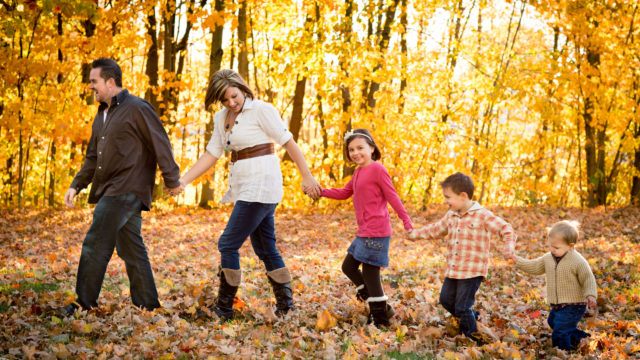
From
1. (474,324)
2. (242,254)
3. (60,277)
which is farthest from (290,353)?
(242,254)

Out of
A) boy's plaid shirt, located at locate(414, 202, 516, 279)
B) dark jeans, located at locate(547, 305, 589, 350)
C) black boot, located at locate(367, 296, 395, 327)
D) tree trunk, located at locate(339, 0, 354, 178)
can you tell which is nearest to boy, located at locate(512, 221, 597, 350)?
dark jeans, located at locate(547, 305, 589, 350)

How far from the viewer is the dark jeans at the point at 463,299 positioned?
5234 mm

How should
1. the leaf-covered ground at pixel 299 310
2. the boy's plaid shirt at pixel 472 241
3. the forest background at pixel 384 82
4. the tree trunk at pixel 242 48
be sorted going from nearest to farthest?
the leaf-covered ground at pixel 299 310 < the boy's plaid shirt at pixel 472 241 < the forest background at pixel 384 82 < the tree trunk at pixel 242 48

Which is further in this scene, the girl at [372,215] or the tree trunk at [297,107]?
the tree trunk at [297,107]

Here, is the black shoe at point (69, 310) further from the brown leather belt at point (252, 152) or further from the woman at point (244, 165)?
the brown leather belt at point (252, 152)

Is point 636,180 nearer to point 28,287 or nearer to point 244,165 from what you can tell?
point 244,165

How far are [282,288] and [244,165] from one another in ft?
4.01

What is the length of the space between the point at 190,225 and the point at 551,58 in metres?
9.77

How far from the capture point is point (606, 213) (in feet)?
49.0

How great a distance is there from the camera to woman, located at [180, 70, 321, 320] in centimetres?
551

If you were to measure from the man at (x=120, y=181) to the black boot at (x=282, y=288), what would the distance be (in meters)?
1.11

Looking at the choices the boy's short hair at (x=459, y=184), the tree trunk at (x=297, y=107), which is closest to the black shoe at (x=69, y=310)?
the boy's short hair at (x=459, y=184)

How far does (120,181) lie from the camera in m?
5.39

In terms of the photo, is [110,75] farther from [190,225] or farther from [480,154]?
[480,154]
